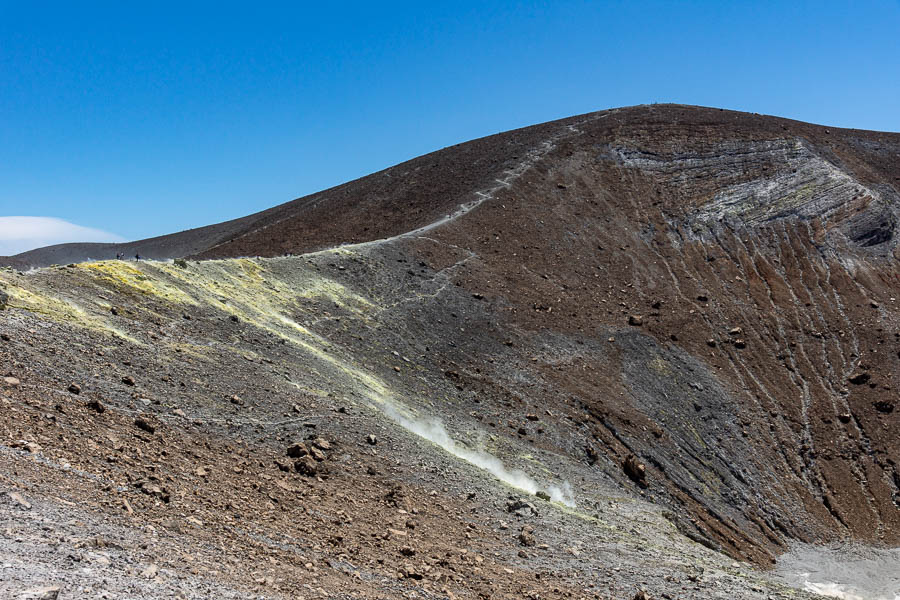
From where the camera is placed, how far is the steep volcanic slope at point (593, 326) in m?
14.4

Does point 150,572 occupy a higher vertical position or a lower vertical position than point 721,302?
lower

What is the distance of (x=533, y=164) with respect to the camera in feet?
133

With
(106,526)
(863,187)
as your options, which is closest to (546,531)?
(106,526)

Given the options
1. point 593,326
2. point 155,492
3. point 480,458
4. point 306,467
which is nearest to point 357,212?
point 593,326

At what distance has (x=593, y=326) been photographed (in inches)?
1081

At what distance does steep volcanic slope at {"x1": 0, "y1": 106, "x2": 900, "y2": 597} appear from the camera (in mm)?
14430

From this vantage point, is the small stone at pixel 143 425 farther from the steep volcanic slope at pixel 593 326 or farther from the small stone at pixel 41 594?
the small stone at pixel 41 594

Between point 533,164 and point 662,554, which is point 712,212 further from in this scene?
point 662,554

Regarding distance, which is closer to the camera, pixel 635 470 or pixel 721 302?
pixel 635 470

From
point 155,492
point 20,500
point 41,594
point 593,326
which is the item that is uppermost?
point 593,326

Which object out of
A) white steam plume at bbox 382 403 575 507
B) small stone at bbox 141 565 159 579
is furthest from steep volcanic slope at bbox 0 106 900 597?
small stone at bbox 141 565 159 579

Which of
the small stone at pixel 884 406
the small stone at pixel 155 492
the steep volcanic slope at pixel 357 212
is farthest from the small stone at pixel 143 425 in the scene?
the small stone at pixel 884 406

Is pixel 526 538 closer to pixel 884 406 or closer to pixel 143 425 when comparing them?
pixel 143 425

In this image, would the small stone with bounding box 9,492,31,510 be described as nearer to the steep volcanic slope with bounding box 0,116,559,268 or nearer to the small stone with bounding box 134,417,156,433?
the small stone with bounding box 134,417,156,433
